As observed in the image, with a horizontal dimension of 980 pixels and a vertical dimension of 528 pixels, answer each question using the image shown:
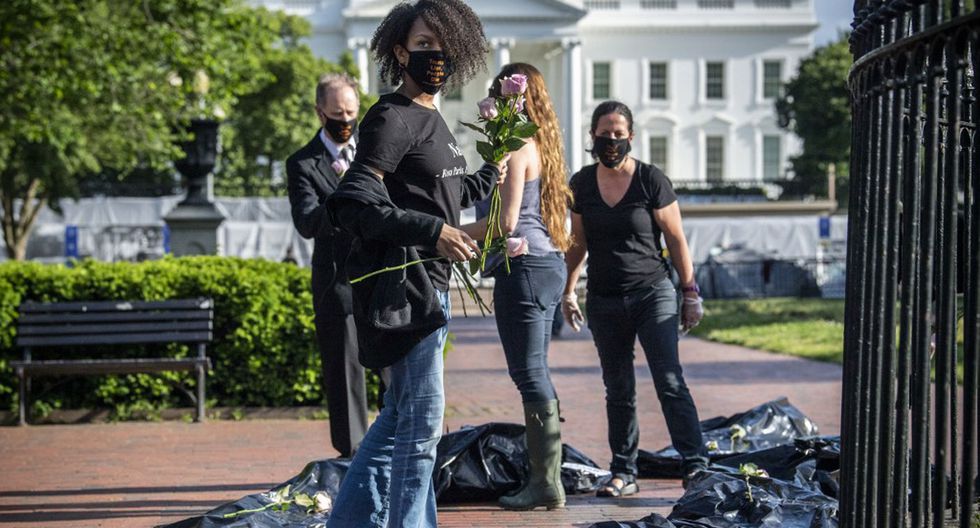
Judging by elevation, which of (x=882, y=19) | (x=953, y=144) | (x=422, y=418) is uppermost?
(x=882, y=19)

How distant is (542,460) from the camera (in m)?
5.84

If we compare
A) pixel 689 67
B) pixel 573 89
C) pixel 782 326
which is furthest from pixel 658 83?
pixel 782 326

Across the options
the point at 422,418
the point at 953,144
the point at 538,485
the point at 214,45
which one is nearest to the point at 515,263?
the point at 538,485

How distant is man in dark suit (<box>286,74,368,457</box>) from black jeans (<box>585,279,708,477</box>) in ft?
3.99

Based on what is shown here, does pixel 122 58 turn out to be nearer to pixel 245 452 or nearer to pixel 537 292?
pixel 245 452

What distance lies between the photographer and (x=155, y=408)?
9391 mm

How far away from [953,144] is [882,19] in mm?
505

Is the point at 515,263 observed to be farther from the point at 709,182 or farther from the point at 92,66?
the point at 709,182

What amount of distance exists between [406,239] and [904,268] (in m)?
1.51

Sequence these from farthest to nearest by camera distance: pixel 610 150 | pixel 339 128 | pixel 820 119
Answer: pixel 820 119 → pixel 339 128 → pixel 610 150

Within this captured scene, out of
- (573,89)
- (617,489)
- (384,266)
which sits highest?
(573,89)

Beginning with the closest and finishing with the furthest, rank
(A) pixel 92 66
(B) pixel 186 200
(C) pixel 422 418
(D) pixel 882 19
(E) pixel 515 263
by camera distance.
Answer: (D) pixel 882 19, (C) pixel 422 418, (E) pixel 515 263, (B) pixel 186 200, (A) pixel 92 66

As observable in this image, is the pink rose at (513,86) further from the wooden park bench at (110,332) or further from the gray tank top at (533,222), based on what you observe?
the wooden park bench at (110,332)

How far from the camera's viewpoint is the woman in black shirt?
6.27 m
